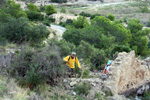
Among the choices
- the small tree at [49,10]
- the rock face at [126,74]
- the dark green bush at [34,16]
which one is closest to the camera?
the rock face at [126,74]

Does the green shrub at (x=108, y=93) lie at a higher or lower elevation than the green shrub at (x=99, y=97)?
lower

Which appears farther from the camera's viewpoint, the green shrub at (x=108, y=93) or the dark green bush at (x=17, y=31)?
the dark green bush at (x=17, y=31)

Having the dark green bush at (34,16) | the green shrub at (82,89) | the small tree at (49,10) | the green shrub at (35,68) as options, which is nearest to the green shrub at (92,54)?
the green shrub at (35,68)

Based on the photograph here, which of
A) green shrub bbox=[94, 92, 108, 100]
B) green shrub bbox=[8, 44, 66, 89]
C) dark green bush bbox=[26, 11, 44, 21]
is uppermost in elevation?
green shrub bbox=[8, 44, 66, 89]

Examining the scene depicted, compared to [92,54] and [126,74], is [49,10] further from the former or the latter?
[126,74]

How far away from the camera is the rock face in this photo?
25.1 ft

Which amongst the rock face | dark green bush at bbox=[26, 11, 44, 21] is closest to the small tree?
dark green bush at bbox=[26, 11, 44, 21]

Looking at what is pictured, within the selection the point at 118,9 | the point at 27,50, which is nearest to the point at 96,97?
the point at 27,50

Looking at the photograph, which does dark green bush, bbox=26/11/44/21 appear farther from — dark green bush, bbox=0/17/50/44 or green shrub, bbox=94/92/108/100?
green shrub, bbox=94/92/108/100

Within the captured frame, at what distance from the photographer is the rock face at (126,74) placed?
764 centimetres

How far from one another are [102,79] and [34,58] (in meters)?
3.03

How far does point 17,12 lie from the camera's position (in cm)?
3122

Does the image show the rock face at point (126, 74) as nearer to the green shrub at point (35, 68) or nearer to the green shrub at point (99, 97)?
the green shrub at point (99, 97)

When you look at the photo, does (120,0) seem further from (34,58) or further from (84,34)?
(34,58)
